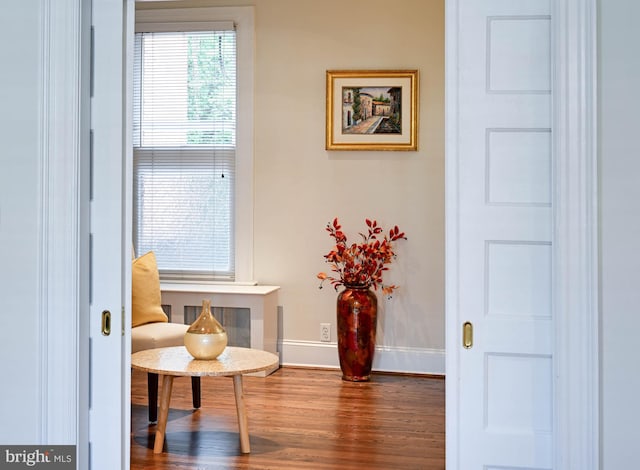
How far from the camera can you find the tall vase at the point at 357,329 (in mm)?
5359

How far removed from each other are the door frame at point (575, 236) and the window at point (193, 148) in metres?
3.97

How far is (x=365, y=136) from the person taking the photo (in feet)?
18.6

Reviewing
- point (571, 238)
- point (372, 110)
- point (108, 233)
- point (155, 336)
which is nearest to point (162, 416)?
point (155, 336)

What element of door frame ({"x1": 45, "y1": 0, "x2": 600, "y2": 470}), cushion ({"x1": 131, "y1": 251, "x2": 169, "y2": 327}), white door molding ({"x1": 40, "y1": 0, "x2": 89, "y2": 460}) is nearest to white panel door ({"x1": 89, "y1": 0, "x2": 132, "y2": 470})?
white door molding ({"x1": 40, "y1": 0, "x2": 89, "y2": 460})

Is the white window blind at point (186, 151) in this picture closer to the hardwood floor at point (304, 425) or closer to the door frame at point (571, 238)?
the hardwood floor at point (304, 425)

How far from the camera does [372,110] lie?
18.7 ft

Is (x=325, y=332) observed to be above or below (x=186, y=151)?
below

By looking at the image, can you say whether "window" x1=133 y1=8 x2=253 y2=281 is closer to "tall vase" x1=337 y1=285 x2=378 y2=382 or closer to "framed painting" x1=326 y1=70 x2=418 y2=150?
"framed painting" x1=326 y1=70 x2=418 y2=150

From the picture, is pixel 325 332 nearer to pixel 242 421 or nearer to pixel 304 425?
pixel 304 425

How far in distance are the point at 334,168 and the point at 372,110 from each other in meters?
0.54

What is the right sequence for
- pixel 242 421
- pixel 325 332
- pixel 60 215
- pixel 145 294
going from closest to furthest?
pixel 60 215
pixel 242 421
pixel 145 294
pixel 325 332

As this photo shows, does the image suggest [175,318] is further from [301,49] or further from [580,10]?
[580,10]

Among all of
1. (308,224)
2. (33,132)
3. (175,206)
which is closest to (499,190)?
(33,132)

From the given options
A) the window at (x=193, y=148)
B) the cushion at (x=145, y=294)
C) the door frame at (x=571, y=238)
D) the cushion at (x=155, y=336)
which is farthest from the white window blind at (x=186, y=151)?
the door frame at (x=571, y=238)
